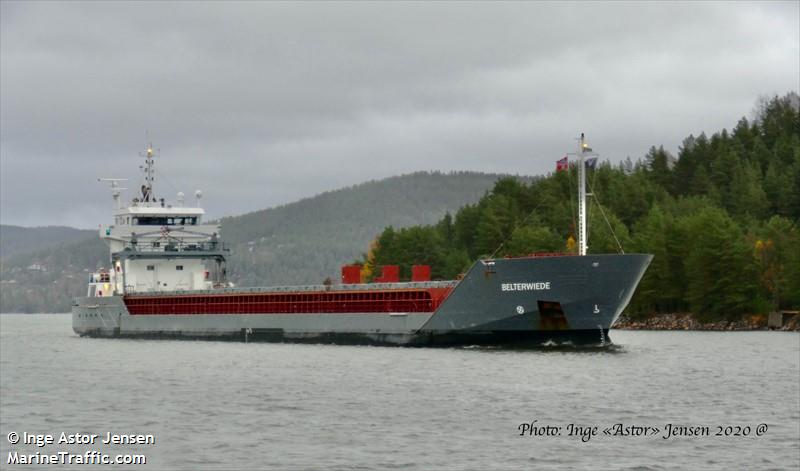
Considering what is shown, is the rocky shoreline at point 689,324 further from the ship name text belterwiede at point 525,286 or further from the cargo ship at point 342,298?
the ship name text belterwiede at point 525,286

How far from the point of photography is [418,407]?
119 feet

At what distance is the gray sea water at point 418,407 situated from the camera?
93.1ft

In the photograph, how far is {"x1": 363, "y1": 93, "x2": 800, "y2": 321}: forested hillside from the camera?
319ft

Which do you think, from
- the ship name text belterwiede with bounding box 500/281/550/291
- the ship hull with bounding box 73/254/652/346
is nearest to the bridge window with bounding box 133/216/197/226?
the ship hull with bounding box 73/254/652/346

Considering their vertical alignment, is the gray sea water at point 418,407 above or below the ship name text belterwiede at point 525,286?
below

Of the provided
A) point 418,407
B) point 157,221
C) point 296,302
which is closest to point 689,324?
→ point 296,302

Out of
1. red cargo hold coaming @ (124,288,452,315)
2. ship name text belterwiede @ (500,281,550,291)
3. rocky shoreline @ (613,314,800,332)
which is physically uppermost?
ship name text belterwiede @ (500,281,550,291)

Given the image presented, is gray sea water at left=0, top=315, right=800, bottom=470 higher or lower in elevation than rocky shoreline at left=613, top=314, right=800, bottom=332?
lower

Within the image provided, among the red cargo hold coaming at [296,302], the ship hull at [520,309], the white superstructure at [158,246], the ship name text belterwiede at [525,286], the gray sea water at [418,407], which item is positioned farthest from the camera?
the white superstructure at [158,246]

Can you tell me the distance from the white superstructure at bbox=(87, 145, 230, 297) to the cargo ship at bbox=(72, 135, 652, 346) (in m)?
0.08

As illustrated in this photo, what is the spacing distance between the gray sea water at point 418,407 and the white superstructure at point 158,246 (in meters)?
27.1

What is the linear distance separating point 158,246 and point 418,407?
178 ft

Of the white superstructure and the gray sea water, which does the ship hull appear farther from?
the white superstructure

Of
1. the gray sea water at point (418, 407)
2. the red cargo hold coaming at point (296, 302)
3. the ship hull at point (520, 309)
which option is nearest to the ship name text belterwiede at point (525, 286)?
the ship hull at point (520, 309)
